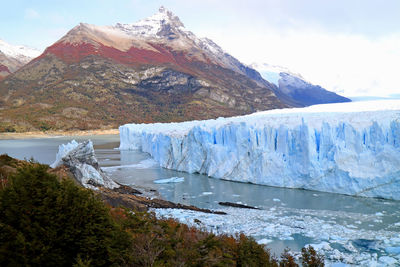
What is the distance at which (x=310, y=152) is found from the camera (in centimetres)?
1683

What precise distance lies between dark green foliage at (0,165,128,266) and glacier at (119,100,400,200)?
1381 cm

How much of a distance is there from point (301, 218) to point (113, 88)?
9334 cm

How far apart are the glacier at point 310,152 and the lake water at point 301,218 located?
0.75 metres

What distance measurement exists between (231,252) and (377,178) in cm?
1129

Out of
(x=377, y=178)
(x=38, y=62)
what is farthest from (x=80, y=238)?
(x=38, y=62)

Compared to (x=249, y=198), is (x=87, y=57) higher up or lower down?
higher up

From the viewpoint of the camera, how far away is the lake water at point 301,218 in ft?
29.5

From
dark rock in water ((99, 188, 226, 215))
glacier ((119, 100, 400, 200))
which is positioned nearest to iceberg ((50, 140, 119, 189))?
dark rock in water ((99, 188, 226, 215))

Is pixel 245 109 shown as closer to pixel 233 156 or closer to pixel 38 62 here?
pixel 38 62

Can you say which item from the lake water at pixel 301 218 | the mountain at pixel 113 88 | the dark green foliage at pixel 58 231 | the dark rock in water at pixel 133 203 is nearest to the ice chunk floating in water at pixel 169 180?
the lake water at pixel 301 218

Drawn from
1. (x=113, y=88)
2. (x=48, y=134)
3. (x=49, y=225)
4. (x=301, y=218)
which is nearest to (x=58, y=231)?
(x=49, y=225)

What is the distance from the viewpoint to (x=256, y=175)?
1877cm

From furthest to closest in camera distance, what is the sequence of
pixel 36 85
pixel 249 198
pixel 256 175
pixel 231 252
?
1. pixel 36 85
2. pixel 256 175
3. pixel 249 198
4. pixel 231 252

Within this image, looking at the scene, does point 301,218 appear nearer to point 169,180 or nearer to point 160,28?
point 169,180
